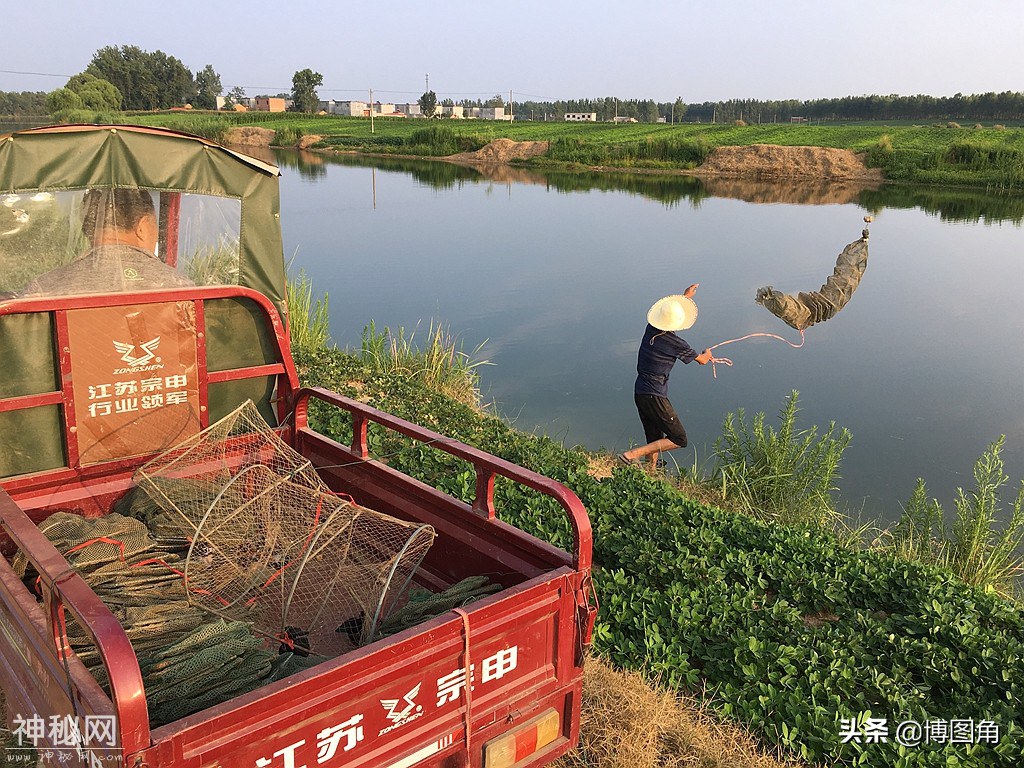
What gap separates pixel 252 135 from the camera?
68000mm

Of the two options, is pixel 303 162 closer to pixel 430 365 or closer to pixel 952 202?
pixel 952 202

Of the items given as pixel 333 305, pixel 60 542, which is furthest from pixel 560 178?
pixel 60 542

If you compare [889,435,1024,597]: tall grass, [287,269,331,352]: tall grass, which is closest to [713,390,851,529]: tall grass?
[889,435,1024,597]: tall grass

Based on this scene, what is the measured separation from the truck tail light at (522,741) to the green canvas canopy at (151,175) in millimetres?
3206

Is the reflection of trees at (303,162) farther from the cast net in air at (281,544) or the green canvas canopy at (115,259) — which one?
the cast net in air at (281,544)

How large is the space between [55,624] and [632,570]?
3.79 m

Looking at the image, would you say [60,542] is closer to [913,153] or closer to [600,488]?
[600,488]

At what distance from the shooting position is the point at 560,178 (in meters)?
44.0

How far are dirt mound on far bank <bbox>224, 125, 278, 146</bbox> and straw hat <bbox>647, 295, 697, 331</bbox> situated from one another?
60759mm

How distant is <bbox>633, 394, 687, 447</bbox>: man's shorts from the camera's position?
948cm

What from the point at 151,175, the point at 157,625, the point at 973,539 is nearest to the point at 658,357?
the point at 973,539

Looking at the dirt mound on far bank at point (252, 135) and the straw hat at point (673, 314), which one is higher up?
the dirt mound on far bank at point (252, 135)

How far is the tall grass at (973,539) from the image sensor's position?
22.1 ft

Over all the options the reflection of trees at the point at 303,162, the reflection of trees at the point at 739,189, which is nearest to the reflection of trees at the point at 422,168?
the reflection of trees at the point at 739,189
